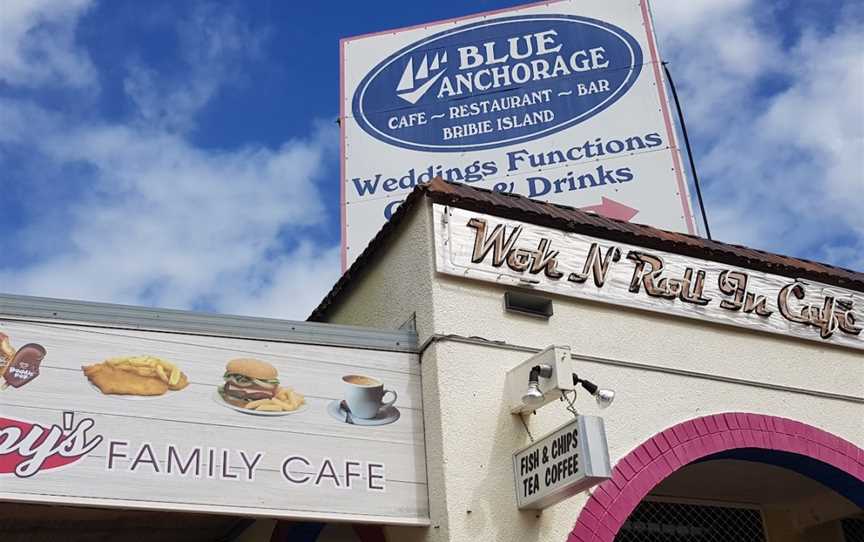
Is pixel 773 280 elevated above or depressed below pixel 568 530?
above

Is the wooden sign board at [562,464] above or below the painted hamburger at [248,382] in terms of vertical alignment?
below

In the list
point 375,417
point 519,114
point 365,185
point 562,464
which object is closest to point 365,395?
point 375,417

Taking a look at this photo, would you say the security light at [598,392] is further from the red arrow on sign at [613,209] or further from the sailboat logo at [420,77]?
the sailboat logo at [420,77]

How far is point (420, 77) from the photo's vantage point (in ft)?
45.6

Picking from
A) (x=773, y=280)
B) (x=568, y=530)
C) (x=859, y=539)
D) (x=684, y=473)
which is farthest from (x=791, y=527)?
(x=568, y=530)

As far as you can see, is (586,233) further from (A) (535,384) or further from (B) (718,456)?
(B) (718,456)

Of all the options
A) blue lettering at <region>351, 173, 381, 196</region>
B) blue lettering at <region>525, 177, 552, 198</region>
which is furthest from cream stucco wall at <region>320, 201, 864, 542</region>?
blue lettering at <region>525, 177, 552, 198</region>

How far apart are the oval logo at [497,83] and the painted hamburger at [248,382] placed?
6.70m

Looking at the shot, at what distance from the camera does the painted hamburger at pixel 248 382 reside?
6.90 metres

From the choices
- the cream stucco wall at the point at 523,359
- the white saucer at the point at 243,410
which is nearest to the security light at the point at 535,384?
the cream stucco wall at the point at 523,359

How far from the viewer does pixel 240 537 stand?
9516mm

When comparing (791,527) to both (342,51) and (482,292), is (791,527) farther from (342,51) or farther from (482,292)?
(342,51)

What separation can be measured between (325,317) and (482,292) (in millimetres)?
2685

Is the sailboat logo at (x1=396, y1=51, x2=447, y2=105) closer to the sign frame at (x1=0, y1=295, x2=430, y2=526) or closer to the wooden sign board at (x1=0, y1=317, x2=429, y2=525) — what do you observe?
the sign frame at (x1=0, y1=295, x2=430, y2=526)
